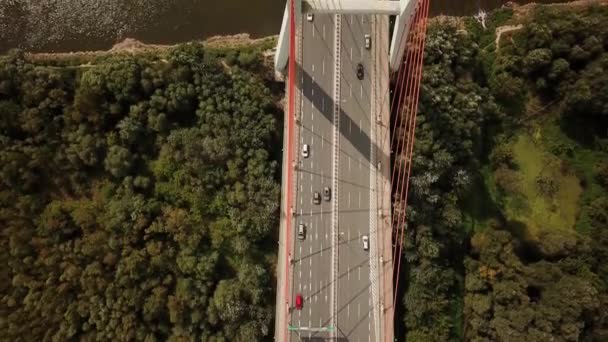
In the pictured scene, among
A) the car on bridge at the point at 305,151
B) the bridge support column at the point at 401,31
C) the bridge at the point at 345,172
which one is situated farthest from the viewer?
the car on bridge at the point at 305,151

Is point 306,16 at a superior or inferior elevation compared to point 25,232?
superior

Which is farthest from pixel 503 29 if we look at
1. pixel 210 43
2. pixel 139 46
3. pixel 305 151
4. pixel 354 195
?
pixel 139 46

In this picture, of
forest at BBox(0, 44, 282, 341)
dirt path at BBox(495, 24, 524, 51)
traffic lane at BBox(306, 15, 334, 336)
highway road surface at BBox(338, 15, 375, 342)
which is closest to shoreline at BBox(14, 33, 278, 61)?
forest at BBox(0, 44, 282, 341)

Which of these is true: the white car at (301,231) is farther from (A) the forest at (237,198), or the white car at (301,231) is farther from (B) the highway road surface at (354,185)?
(B) the highway road surface at (354,185)

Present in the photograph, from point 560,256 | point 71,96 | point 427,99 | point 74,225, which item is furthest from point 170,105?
point 560,256

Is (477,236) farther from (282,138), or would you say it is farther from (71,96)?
(71,96)

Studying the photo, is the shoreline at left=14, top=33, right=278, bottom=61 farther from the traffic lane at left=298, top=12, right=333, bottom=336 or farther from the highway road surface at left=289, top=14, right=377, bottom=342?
the highway road surface at left=289, top=14, right=377, bottom=342

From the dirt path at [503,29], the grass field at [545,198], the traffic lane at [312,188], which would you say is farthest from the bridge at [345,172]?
the grass field at [545,198]
